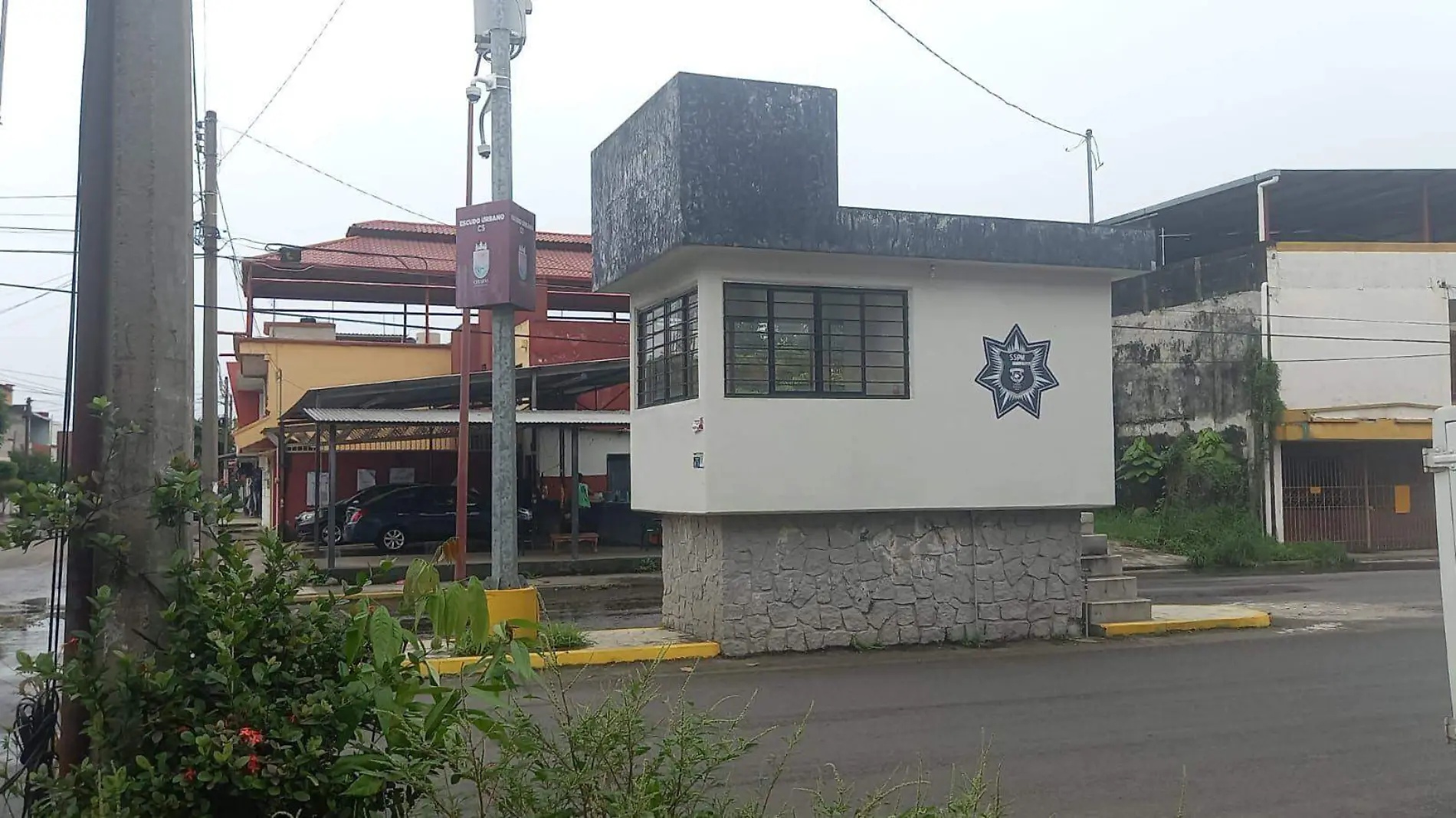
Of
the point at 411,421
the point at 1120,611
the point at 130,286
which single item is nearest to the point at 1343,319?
the point at 1120,611

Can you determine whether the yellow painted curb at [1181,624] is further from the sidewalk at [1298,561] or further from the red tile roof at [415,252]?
the red tile roof at [415,252]

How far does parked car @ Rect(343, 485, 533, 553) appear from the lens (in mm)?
25219

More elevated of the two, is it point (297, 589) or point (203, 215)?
point (203, 215)

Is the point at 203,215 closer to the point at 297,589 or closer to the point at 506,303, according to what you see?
the point at 506,303

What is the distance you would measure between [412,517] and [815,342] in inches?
627

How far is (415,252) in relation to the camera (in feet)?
116

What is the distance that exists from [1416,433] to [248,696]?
27.7 m

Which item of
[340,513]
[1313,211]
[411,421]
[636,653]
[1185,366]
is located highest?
[1313,211]

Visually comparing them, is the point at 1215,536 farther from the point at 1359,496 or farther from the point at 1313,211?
the point at 1313,211

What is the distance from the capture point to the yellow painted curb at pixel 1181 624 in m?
13.5

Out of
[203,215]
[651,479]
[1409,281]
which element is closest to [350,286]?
[203,215]

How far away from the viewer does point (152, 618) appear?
3.37 meters

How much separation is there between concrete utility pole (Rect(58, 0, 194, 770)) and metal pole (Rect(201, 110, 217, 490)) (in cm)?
1734

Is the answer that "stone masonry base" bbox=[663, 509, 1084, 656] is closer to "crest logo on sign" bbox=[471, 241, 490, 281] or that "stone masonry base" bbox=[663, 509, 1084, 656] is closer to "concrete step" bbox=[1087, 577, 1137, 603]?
"concrete step" bbox=[1087, 577, 1137, 603]
